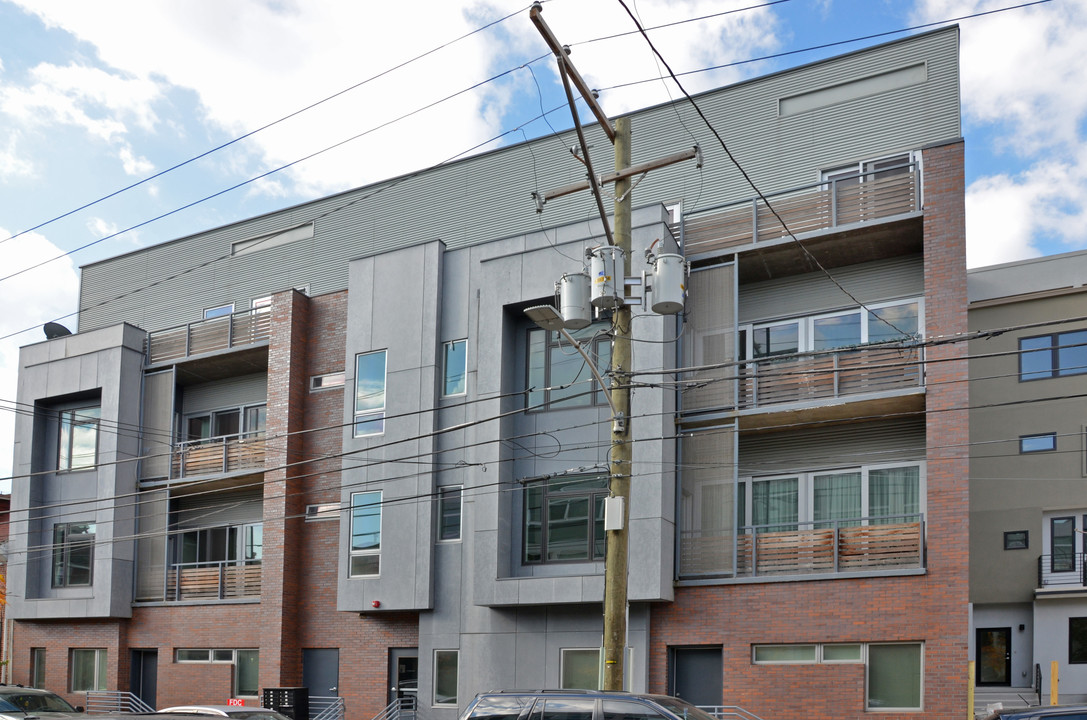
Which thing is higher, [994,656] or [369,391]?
[369,391]

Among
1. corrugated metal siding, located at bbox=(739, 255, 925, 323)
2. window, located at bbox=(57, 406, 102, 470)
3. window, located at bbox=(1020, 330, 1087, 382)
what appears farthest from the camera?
window, located at bbox=(57, 406, 102, 470)

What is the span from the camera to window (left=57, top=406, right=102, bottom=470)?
30922mm

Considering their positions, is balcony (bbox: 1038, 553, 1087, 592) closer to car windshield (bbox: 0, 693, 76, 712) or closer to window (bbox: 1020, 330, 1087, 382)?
window (bbox: 1020, 330, 1087, 382)

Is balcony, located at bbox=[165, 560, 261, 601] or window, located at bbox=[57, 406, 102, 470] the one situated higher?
window, located at bbox=[57, 406, 102, 470]

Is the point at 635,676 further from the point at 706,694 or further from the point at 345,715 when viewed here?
the point at 345,715

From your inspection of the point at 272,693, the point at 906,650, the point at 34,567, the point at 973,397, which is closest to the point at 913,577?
the point at 906,650

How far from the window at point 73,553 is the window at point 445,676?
11822mm

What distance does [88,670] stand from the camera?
30.1m

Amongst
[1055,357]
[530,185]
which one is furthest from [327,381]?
[1055,357]

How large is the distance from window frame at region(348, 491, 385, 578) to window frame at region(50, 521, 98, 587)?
30.3ft

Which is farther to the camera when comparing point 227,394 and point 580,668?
point 227,394

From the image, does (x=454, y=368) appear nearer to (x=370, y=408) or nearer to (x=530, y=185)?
(x=370, y=408)

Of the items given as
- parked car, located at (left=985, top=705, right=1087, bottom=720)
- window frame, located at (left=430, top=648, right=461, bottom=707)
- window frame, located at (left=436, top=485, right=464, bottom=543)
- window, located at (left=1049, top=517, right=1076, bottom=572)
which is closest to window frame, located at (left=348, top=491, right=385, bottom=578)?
window frame, located at (left=436, top=485, right=464, bottom=543)

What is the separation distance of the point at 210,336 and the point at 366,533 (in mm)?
8772
